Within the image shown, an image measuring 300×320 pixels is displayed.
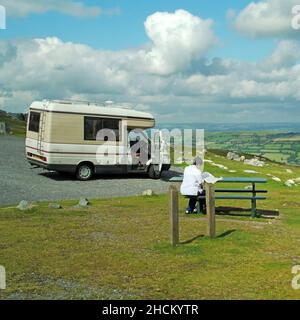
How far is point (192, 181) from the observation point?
49.6 ft

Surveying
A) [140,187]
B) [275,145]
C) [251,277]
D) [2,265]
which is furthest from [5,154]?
[275,145]

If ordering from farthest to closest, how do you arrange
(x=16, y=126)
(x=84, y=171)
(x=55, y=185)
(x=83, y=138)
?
(x=16, y=126), (x=84, y=171), (x=83, y=138), (x=55, y=185)

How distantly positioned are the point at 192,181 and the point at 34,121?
11523 millimetres

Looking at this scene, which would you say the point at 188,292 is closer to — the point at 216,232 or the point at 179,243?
the point at 179,243

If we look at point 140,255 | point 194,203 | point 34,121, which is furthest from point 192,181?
point 34,121

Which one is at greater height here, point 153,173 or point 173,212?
point 153,173

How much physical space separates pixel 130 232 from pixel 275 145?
150344 mm

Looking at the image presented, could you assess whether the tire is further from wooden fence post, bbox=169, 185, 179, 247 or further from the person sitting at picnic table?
wooden fence post, bbox=169, 185, 179, 247

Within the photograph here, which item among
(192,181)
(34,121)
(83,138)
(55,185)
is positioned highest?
(34,121)

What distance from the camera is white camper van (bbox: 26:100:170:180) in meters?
22.9

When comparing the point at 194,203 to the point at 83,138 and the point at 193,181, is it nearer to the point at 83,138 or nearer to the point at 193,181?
the point at 193,181

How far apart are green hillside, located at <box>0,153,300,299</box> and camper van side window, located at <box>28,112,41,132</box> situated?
27.7 ft

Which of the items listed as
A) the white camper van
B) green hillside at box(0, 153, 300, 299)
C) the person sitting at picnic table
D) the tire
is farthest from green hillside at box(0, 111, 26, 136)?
green hillside at box(0, 153, 300, 299)

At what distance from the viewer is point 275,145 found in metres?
157
